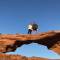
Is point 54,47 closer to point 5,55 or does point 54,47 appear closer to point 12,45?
point 12,45

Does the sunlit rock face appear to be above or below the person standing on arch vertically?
below

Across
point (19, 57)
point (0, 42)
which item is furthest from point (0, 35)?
point (19, 57)

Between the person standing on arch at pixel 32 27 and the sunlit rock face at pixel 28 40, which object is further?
the person standing on arch at pixel 32 27

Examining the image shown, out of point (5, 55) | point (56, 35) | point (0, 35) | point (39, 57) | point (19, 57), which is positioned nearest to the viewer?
point (56, 35)

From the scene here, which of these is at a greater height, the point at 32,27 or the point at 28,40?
the point at 32,27

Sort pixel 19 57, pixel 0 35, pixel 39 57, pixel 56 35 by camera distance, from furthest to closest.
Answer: pixel 39 57 < pixel 19 57 < pixel 0 35 < pixel 56 35

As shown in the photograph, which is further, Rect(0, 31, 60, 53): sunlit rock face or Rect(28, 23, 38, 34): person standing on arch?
Rect(28, 23, 38, 34): person standing on arch

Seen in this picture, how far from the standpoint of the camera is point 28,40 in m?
13.9

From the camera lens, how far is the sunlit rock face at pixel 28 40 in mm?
13539

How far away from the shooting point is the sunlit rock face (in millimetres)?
13539

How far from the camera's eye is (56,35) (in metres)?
13.1

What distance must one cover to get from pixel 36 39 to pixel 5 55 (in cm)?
313

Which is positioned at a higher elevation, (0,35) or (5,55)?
(0,35)

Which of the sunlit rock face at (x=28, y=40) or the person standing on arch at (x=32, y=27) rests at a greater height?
the person standing on arch at (x=32, y=27)
